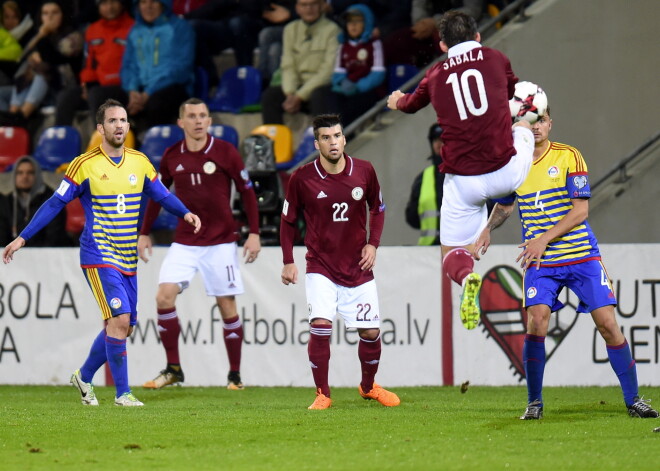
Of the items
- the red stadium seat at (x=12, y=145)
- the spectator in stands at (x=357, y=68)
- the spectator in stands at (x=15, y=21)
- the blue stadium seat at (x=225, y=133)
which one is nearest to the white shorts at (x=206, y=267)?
the spectator in stands at (x=357, y=68)

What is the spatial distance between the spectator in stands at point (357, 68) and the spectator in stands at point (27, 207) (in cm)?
364

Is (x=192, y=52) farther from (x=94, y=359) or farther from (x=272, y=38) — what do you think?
(x=94, y=359)

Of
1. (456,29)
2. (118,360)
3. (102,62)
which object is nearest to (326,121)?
(456,29)

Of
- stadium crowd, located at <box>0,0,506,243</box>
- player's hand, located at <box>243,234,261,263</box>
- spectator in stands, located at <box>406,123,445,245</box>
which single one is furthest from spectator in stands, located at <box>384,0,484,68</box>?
player's hand, located at <box>243,234,261,263</box>

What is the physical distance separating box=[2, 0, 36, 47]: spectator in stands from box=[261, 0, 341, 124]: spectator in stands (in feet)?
17.0

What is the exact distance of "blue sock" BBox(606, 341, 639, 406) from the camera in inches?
312

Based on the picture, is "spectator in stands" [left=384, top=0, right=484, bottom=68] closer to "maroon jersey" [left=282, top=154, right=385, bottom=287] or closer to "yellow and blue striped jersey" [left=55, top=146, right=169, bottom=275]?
"maroon jersey" [left=282, top=154, right=385, bottom=287]

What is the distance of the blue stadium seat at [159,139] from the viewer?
15.7m

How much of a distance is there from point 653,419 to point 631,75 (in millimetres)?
6929

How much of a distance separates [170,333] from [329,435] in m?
4.25

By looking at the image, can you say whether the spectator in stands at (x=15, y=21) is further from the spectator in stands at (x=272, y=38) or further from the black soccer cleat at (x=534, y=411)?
the black soccer cleat at (x=534, y=411)

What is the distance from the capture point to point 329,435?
7395 millimetres

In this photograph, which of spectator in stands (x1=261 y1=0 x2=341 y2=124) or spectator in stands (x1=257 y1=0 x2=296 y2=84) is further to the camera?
spectator in stands (x1=257 y1=0 x2=296 y2=84)

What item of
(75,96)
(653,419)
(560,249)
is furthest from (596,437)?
(75,96)
